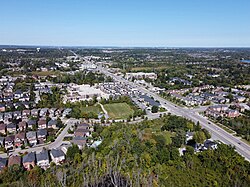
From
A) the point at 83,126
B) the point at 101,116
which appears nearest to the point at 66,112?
the point at 101,116

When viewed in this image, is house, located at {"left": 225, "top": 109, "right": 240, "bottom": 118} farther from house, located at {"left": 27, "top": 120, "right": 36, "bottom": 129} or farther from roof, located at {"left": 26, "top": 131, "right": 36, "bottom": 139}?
house, located at {"left": 27, "top": 120, "right": 36, "bottom": 129}

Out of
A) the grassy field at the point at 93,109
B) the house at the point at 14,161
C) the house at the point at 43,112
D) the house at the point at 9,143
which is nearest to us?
the house at the point at 14,161

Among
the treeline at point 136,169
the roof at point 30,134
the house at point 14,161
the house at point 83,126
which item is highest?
the treeline at point 136,169

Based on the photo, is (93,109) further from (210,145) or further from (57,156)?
(210,145)

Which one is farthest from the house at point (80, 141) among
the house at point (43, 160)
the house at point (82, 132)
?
the house at point (43, 160)

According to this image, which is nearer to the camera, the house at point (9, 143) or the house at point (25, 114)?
the house at point (9, 143)

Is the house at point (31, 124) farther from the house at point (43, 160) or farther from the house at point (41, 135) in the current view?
the house at point (43, 160)
